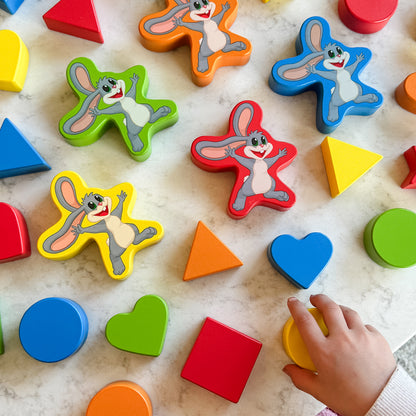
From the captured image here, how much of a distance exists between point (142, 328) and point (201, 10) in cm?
90

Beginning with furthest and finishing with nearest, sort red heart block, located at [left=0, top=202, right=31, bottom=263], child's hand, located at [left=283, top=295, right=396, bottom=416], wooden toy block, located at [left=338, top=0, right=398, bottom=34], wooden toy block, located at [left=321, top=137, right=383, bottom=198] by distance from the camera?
wooden toy block, located at [left=338, top=0, right=398, bottom=34], wooden toy block, located at [left=321, top=137, right=383, bottom=198], red heart block, located at [left=0, top=202, right=31, bottom=263], child's hand, located at [left=283, top=295, right=396, bottom=416]

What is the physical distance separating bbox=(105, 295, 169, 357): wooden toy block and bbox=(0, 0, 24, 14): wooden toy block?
907 millimetres

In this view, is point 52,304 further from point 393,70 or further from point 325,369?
point 393,70

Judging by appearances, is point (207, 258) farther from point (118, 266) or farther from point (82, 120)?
point (82, 120)

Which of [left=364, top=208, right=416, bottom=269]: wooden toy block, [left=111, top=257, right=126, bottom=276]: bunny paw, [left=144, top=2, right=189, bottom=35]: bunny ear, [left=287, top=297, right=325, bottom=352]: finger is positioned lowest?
[left=111, top=257, right=126, bottom=276]: bunny paw

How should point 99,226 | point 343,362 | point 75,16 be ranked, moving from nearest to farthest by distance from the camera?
point 343,362 < point 99,226 < point 75,16

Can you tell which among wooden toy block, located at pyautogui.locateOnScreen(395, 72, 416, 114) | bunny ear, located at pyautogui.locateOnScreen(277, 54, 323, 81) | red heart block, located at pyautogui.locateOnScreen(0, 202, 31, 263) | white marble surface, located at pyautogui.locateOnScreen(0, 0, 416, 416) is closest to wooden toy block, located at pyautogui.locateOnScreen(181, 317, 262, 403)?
white marble surface, located at pyautogui.locateOnScreen(0, 0, 416, 416)

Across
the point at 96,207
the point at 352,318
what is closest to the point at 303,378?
the point at 352,318

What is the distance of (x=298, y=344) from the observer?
3.20 ft

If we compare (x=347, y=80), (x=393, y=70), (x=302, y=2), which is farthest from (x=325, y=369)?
(x=302, y=2)

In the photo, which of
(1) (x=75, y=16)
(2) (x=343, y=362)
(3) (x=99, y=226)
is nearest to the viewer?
(2) (x=343, y=362)

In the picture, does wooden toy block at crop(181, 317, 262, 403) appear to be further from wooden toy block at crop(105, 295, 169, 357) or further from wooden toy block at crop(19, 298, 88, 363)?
wooden toy block at crop(19, 298, 88, 363)

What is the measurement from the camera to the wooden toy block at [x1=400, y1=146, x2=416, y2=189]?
1.10 meters

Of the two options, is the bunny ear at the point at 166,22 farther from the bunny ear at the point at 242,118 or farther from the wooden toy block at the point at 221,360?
the wooden toy block at the point at 221,360
